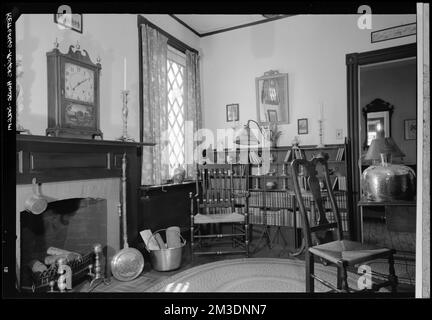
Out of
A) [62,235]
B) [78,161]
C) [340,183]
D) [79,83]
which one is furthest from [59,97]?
[340,183]

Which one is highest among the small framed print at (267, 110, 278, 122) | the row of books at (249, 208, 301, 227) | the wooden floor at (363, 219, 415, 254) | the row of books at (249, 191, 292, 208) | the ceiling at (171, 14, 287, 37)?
the ceiling at (171, 14, 287, 37)

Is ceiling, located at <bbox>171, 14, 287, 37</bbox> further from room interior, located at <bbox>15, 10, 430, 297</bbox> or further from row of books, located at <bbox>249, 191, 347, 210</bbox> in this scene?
row of books, located at <bbox>249, 191, 347, 210</bbox>

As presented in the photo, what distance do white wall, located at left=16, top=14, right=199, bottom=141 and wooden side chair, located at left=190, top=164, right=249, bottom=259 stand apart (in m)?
0.97

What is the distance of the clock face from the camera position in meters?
1.95

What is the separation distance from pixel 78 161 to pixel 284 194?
2.30 m

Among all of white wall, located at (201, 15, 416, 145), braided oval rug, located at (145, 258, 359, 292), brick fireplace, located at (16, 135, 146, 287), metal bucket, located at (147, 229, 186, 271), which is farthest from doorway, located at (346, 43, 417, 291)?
brick fireplace, located at (16, 135, 146, 287)

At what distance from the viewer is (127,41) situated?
2578 mm

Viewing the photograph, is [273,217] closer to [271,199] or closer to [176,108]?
[271,199]

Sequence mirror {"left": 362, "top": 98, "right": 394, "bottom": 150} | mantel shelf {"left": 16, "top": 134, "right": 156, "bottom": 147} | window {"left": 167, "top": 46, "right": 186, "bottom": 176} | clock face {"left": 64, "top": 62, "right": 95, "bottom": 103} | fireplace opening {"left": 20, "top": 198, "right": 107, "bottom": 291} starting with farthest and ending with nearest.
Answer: mirror {"left": 362, "top": 98, "right": 394, "bottom": 150}
window {"left": 167, "top": 46, "right": 186, "bottom": 176}
clock face {"left": 64, "top": 62, "right": 95, "bottom": 103}
fireplace opening {"left": 20, "top": 198, "right": 107, "bottom": 291}
mantel shelf {"left": 16, "top": 134, "right": 156, "bottom": 147}

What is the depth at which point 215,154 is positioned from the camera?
359cm
